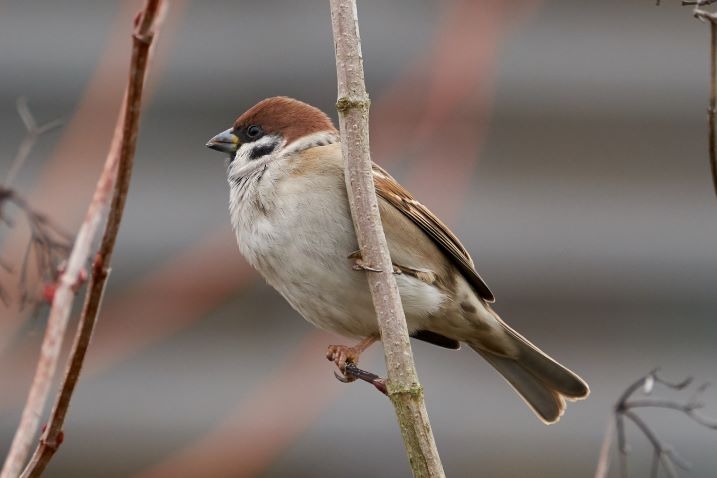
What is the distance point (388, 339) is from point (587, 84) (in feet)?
8.86

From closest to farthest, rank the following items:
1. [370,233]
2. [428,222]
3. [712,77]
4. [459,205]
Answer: [712,77], [370,233], [428,222], [459,205]

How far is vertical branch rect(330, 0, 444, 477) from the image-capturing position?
1.72 metres

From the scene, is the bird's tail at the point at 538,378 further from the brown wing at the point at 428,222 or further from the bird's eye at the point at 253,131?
the bird's eye at the point at 253,131

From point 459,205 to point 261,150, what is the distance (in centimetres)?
102

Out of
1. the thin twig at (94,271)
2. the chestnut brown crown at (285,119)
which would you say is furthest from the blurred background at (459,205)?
the thin twig at (94,271)

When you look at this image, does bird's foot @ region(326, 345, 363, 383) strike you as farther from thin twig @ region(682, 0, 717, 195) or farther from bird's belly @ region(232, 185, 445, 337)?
thin twig @ region(682, 0, 717, 195)

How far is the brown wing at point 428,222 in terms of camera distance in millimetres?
2863

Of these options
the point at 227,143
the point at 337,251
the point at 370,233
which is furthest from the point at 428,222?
the point at 370,233

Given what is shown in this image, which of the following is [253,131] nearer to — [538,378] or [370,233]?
[538,378]

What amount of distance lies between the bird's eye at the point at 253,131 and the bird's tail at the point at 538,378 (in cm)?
85

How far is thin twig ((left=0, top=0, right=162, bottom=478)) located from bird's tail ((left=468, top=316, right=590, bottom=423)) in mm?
1816

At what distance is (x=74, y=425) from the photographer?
3.93 m

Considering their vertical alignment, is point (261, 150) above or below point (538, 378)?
above

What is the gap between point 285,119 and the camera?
3064 millimetres
